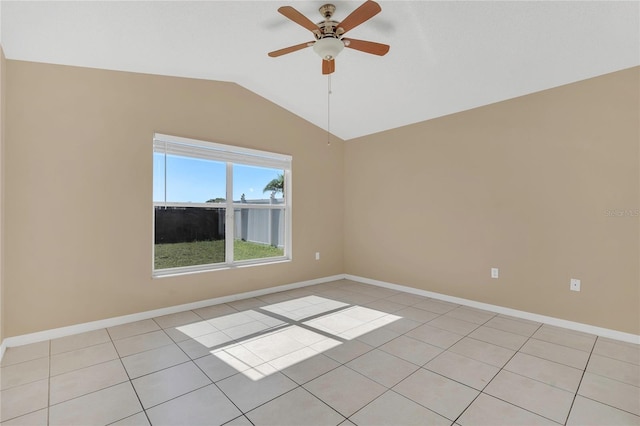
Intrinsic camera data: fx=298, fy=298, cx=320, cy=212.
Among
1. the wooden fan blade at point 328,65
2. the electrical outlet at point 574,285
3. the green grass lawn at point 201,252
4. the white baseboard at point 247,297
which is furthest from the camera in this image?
the green grass lawn at point 201,252

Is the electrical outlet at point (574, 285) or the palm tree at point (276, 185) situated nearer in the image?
the electrical outlet at point (574, 285)

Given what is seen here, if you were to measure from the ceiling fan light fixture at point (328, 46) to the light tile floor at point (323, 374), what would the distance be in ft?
8.01

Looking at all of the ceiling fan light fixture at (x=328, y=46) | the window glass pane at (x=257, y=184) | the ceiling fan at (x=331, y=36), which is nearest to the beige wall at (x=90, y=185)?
the window glass pane at (x=257, y=184)

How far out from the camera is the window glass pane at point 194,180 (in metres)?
3.50

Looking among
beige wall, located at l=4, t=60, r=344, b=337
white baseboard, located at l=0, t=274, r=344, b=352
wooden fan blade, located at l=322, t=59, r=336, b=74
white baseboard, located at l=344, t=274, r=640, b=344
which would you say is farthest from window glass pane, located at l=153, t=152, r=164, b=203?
white baseboard, located at l=344, t=274, r=640, b=344

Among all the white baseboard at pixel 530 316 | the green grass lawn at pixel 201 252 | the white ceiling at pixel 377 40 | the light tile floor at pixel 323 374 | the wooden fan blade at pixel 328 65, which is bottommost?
the light tile floor at pixel 323 374

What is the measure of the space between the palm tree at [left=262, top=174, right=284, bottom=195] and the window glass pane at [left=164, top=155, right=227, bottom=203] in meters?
0.69

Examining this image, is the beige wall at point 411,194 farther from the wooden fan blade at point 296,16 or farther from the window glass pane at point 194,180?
the wooden fan blade at point 296,16

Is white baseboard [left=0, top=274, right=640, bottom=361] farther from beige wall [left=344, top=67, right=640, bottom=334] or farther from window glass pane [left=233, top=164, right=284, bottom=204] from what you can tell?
window glass pane [left=233, top=164, right=284, bottom=204]

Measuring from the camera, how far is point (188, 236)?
11.9 ft

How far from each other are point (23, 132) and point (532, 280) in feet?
16.9

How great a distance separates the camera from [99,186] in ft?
9.73

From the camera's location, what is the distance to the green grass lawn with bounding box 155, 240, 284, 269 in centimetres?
346

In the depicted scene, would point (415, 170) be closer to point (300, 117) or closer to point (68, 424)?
point (300, 117)
